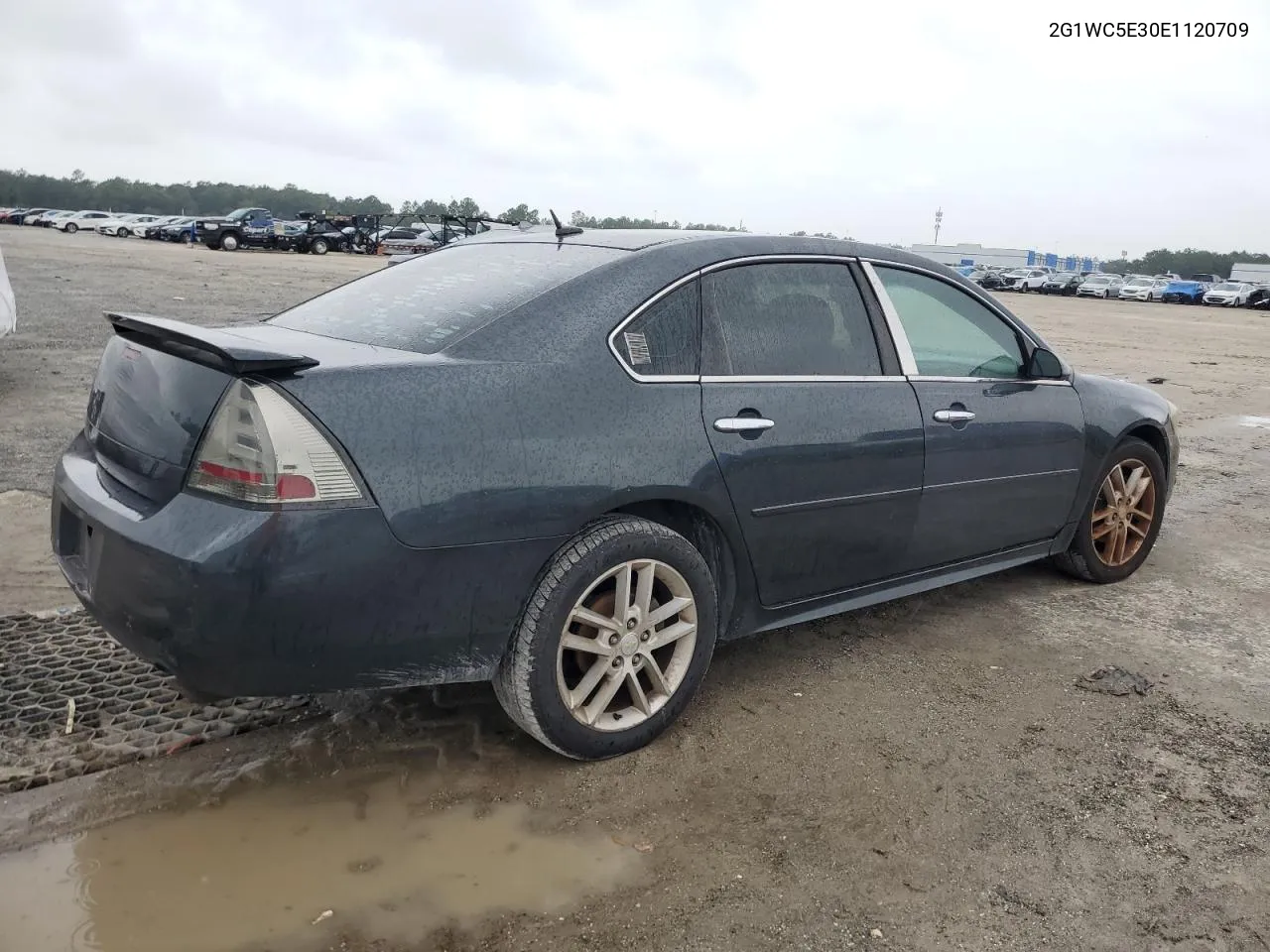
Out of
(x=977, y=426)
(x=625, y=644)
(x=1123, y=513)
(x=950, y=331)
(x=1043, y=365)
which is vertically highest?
(x=950, y=331)

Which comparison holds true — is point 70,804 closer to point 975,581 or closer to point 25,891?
point 25,891

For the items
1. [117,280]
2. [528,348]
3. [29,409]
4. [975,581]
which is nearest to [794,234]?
[528,348]

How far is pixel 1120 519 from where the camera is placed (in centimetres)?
470

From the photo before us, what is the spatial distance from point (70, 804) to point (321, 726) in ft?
2.29

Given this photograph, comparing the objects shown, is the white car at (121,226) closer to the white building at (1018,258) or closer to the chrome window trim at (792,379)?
the chrome window trim at (792,379)

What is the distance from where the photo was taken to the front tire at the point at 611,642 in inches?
109

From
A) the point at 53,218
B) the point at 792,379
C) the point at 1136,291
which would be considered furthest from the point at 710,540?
the point at 53,218

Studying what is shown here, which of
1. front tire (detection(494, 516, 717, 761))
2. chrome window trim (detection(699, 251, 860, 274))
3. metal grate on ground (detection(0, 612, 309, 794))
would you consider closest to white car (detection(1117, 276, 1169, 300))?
chrome window trim (detection(699, 251, 860, 274))

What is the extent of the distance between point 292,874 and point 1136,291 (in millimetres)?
54256

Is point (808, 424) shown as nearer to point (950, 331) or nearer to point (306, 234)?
point (950, 331)

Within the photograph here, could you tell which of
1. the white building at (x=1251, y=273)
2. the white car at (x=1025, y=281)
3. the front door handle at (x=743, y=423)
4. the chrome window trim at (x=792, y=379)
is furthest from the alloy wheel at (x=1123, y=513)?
the white building at (x=1251, y=273)

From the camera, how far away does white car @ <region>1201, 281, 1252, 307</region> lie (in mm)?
45688

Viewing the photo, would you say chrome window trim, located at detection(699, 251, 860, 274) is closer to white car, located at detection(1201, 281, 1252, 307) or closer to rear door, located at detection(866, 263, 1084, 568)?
rear door, located at detection(866, 263, 1084, 568)

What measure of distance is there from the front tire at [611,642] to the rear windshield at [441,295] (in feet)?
2.37
